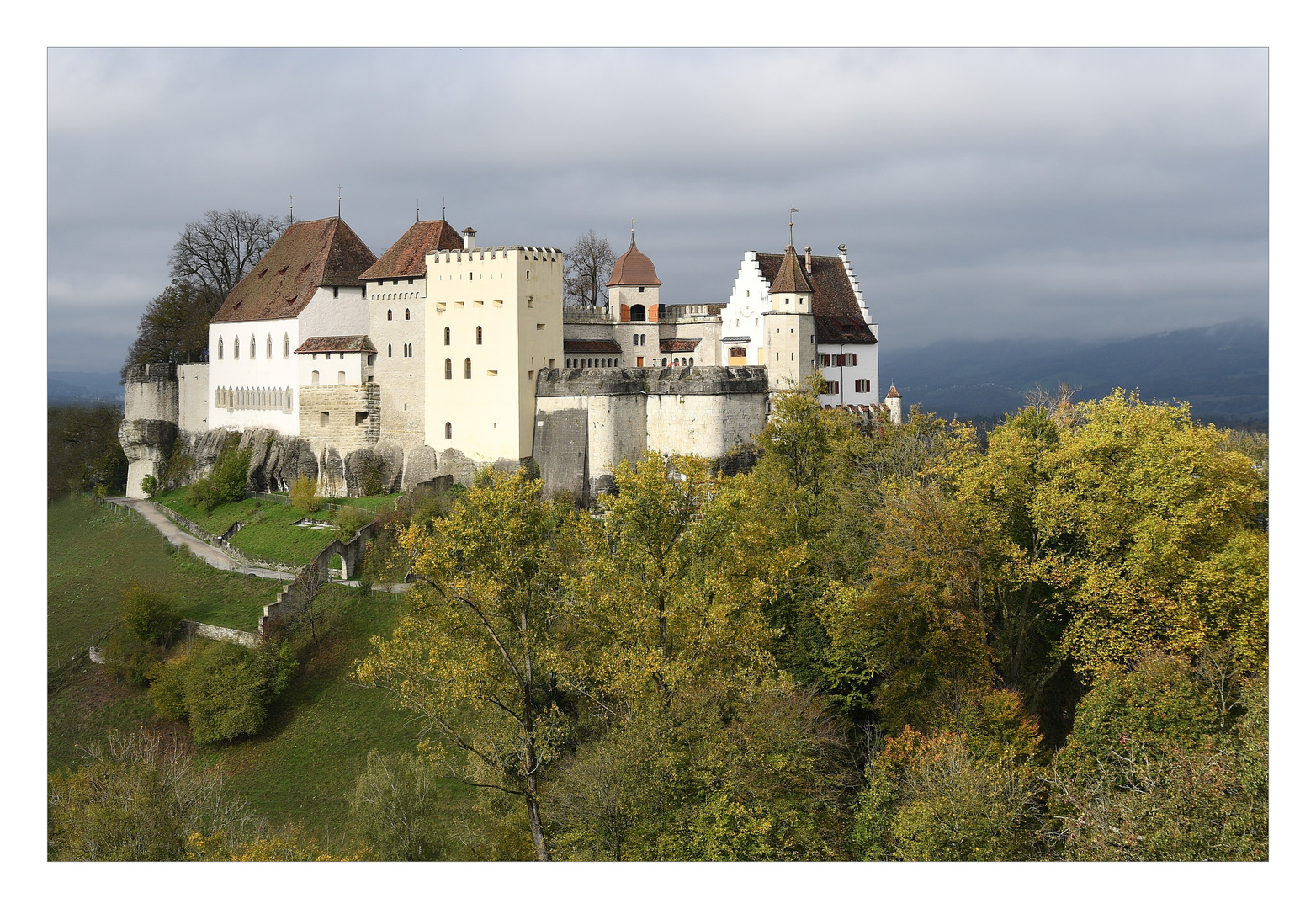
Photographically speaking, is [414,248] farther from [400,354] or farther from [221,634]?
[221,634]

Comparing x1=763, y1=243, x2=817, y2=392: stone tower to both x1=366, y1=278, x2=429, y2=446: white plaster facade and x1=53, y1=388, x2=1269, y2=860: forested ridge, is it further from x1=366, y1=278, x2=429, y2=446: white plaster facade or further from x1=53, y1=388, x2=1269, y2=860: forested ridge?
x1=53, y1=388, x2=1269, y2=860: forested ridge

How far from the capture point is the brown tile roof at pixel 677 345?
156 ft

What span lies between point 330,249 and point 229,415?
8.80 meters

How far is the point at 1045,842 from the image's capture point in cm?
2023

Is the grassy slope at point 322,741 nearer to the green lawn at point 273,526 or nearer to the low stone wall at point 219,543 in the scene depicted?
the low stone wall at point 219,543

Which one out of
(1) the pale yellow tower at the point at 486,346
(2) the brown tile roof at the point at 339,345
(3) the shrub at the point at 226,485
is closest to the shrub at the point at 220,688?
(1) the pale yellow tower at the point at 486,346

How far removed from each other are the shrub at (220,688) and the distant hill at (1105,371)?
2390 cm

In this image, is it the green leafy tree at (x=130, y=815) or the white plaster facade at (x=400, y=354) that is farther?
the white plaster facade at (x=400, y=354)

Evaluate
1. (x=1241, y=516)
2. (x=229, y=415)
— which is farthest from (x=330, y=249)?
(x=1241, y=516)

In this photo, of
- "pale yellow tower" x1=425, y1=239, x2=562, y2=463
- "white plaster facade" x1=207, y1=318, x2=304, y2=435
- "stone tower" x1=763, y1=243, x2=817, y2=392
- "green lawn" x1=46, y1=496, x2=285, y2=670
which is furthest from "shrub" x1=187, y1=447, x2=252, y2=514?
"stone tower" x1=763, y1=243, x2=817, y2=392

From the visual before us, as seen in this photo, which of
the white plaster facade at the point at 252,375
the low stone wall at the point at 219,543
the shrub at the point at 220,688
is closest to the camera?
the shrub at the point at 220,688

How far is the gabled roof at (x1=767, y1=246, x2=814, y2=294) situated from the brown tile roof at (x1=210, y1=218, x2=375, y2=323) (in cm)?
1616

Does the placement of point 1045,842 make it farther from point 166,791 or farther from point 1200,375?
point 1200,375

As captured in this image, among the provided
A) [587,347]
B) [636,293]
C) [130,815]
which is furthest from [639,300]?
[130,815]
